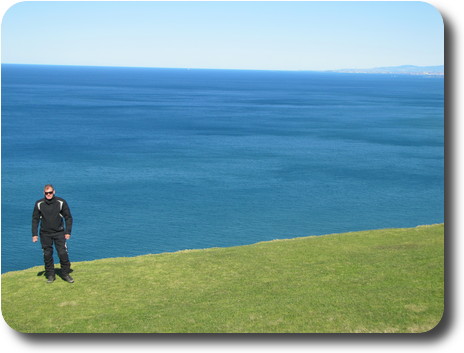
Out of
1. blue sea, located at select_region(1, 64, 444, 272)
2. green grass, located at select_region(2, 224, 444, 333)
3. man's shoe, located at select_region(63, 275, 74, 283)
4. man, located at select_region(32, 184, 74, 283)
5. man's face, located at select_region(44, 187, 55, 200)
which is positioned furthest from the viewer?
blue sea, located at select_region(1, 64, 444, 272)

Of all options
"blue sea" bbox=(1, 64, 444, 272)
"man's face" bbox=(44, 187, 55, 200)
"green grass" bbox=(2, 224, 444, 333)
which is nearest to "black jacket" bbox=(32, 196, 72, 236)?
"man's face" bbox=(44, 187, 55, 200)

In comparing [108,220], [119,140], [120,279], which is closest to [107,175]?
[108,220]

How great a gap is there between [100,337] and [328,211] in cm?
6079

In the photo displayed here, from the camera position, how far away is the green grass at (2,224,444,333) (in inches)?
615

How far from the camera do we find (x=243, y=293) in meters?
18.1

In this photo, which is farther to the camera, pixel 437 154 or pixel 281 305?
pixel 437 154

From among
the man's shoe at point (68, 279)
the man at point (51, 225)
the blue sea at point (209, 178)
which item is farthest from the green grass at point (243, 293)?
the blue sea at point (209, 178)

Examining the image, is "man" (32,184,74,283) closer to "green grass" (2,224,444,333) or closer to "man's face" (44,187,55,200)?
"man's face" (44,187,55,200)

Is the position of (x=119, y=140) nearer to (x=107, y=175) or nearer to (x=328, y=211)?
(x=107, y=175)

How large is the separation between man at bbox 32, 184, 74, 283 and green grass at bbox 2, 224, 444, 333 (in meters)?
0.70

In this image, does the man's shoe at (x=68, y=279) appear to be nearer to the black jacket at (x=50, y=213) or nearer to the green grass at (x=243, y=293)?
the green grass at (x=243, y=293)

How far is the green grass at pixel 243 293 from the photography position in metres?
15.6

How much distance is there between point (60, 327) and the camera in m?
15.8

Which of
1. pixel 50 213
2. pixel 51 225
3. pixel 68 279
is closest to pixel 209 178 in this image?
pixel 68 279
